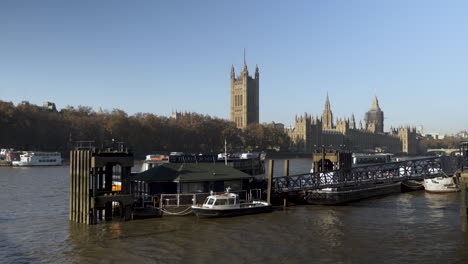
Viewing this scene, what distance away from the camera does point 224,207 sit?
41344 millimetres

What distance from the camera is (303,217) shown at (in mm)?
43406

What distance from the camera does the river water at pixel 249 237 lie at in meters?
29.1

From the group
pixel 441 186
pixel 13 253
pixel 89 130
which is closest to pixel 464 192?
pixel 441 186

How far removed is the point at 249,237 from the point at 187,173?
1169 centimetres

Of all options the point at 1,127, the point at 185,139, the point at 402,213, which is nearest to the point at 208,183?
the point at 402,213

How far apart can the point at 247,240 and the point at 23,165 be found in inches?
4082

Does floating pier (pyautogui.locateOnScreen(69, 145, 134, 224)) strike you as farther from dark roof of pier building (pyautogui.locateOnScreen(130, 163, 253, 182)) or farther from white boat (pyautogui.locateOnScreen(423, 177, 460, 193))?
white boat (pyautogui.locateOnScreen(423, 177, 460, 193))

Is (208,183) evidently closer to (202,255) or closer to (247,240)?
(247,240)

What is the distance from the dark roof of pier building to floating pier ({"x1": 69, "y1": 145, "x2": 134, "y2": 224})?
3.15m

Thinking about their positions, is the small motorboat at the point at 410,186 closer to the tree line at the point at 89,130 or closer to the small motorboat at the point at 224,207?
the small motorboat at the point at 224,207

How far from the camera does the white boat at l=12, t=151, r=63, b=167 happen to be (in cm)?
12162

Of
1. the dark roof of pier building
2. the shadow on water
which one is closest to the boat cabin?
the dark roof of pier building

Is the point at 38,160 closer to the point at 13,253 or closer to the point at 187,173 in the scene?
the point at 187,173

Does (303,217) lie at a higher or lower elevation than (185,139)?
lower
